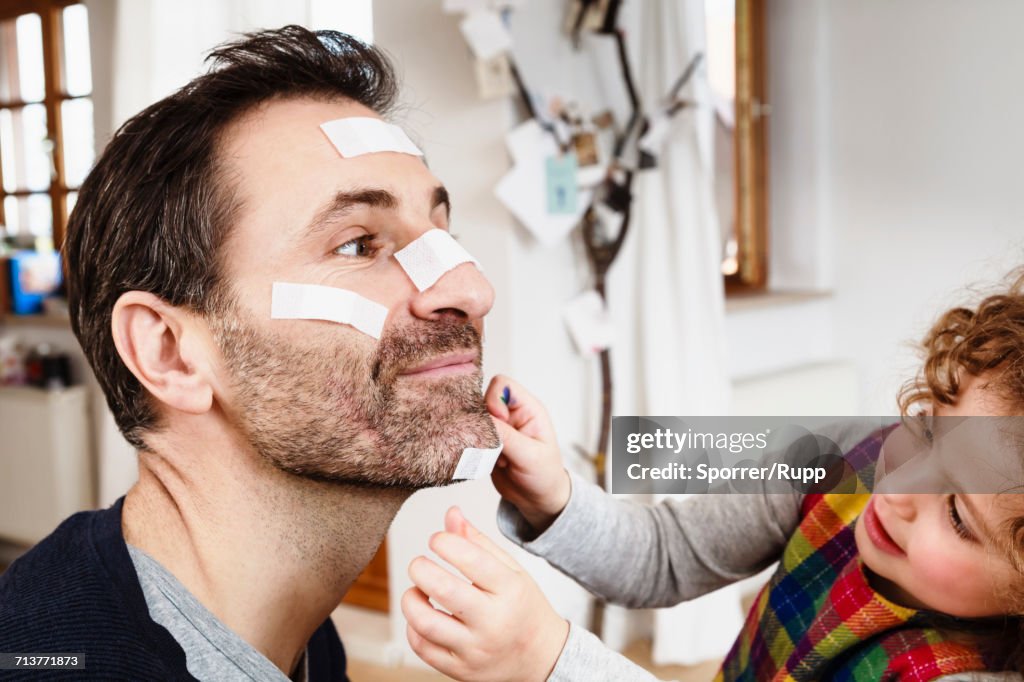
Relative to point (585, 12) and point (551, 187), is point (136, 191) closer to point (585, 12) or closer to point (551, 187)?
point (551, 187)

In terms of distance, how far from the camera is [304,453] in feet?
3.32

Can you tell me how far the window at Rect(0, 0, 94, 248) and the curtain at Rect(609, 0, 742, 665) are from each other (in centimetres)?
219

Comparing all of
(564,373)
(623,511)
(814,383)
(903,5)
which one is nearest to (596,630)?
(564,373)

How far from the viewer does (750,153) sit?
3.70 metres

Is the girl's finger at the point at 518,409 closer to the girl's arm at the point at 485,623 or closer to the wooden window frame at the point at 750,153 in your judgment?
the girl's arm at the point at 485,623

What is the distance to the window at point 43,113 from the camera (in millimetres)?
3820

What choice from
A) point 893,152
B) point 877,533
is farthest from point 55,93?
point 877,533

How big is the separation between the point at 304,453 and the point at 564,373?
176 centimetres

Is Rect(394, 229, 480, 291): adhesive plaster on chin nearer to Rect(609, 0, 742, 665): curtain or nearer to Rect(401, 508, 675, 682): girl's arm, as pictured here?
Rect(401, 508, 675, 682): girl's arm

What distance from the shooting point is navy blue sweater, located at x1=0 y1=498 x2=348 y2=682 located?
32.9 inches

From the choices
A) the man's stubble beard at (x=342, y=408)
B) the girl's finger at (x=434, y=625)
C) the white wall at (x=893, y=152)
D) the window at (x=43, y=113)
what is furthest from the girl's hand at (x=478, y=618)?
the window at (x=43, y=113)

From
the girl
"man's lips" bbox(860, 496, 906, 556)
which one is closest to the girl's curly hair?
the girl

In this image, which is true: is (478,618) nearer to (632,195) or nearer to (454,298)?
(454,298)

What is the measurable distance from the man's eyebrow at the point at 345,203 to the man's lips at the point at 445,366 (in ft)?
0.58
